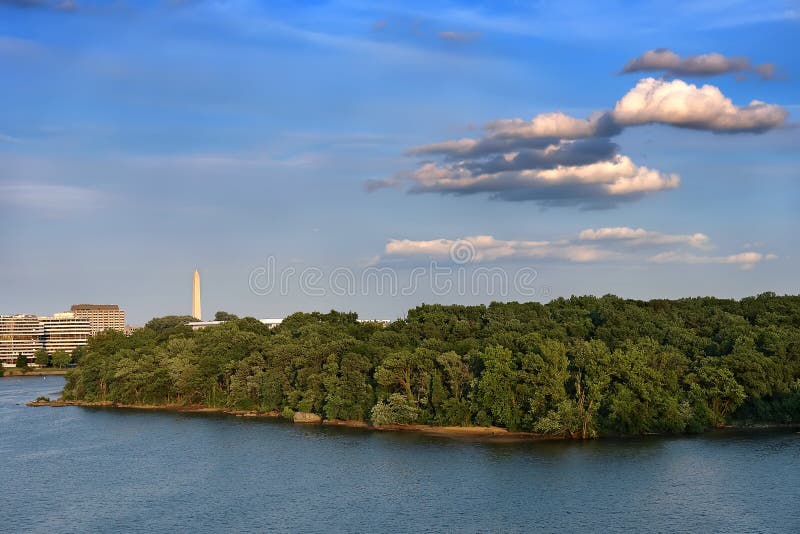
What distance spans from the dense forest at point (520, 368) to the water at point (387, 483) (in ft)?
13.4

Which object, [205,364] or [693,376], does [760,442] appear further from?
[205,364]

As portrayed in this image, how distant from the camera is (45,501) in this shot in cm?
5875

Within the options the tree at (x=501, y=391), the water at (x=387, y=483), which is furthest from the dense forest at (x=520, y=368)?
the water at (x=387, y=483)

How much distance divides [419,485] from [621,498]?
45.4 feet

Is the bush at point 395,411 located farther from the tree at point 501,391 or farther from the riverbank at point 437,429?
the tree at point 501,391

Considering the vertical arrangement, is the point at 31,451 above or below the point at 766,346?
below

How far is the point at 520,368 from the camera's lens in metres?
81.6

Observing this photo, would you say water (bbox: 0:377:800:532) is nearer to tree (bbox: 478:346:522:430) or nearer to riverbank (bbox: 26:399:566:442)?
riverbank (bbox: 26:399:566:442)

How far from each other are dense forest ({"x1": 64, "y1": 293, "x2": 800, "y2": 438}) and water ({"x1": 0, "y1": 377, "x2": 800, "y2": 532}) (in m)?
4.08

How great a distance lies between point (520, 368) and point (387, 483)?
23413 millimetres

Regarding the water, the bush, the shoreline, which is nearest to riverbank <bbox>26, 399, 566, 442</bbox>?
the shoreline

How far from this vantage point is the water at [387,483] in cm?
5256

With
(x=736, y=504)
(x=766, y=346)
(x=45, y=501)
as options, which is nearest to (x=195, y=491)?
(x=45, y=501)

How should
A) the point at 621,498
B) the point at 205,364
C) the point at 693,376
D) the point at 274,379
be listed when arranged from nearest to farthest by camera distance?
the point at 621,498 → the point at 693,376 → the point at 274,379 → the point at 205,364
